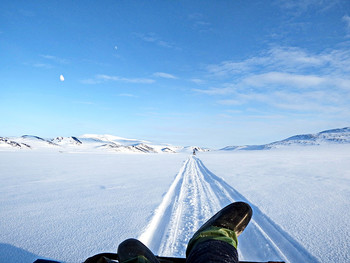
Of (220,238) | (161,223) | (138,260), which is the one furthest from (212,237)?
(161,223)

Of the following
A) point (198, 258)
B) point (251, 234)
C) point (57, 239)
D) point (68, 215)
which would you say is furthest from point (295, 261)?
point (68, 215)

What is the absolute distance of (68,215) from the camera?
3387 mm

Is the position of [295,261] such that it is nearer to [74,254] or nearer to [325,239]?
[325,239]

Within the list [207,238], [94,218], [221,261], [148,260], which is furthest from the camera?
[94,218]

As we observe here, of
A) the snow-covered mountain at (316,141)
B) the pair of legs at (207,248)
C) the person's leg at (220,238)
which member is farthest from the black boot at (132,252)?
the snow-covered mountain at (316,141)

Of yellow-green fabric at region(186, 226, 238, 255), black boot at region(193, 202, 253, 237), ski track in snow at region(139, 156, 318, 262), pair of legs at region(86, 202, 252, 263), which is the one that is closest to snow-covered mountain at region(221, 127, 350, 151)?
ski track in snow at region(139, 156, 318, 262)

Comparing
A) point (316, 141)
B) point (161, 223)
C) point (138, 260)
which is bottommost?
point (161, 223)

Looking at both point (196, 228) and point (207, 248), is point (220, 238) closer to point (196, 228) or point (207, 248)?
point (207, 248)

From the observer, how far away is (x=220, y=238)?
162 cm

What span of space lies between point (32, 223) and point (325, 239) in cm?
402

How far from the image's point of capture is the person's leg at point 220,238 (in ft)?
4.52

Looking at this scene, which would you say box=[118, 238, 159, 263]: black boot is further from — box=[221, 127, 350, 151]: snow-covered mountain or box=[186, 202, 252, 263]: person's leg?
box=[221, 127, 350, 151]: snow-covered mountain

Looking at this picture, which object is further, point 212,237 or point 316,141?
point 316,141

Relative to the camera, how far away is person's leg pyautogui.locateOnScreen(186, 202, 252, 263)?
1378mm
